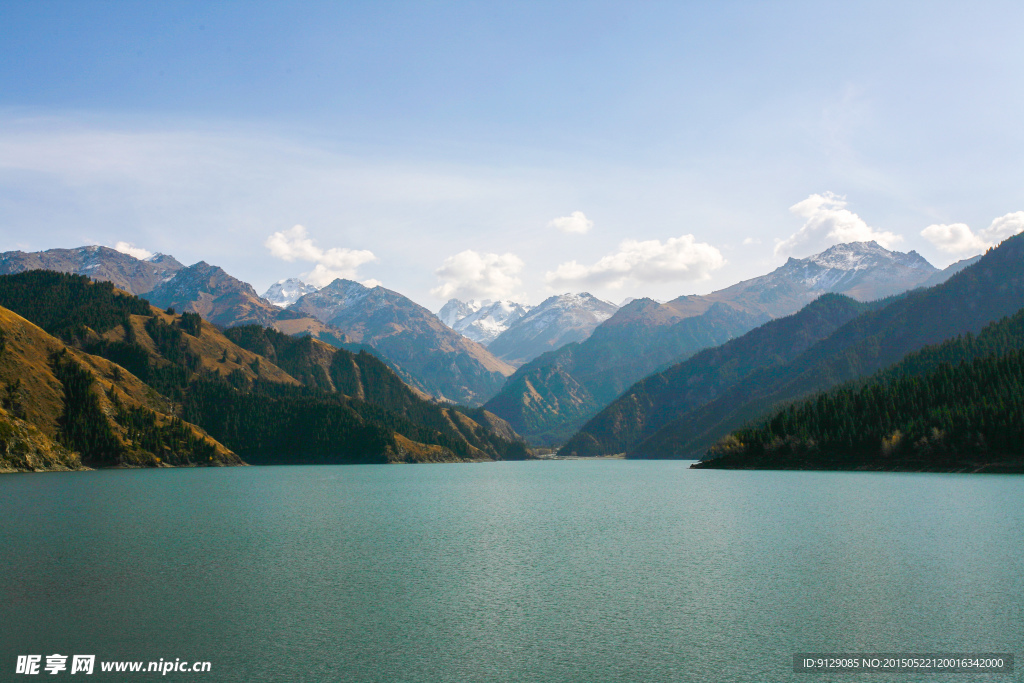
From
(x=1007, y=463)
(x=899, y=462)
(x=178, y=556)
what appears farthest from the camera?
(x=899, y=462)

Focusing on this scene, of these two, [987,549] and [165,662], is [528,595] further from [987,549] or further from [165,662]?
[987,549]

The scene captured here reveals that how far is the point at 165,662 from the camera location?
29.5m

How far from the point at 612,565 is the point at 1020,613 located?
86.9ft

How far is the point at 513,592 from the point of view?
4381cm

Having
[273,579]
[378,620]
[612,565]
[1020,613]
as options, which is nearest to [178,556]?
[273,579]

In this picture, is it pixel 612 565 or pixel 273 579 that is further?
pixel 612 565

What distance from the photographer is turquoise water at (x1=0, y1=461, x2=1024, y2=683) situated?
3047cm

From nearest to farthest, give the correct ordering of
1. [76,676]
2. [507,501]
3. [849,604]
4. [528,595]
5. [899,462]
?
1. [76,676]
2. [849,604]
3. [528,595]
4. [507,501]
5. [899,462]

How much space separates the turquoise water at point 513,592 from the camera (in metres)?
30.5

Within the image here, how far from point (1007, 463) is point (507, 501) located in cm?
14047

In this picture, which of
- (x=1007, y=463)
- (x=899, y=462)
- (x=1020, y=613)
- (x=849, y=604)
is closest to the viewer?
(x=1020, y=613)

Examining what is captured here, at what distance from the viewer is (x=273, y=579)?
47281mm

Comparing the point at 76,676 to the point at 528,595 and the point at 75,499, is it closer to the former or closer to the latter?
the point at 528,595

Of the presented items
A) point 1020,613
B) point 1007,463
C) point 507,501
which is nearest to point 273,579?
point 1020,613
